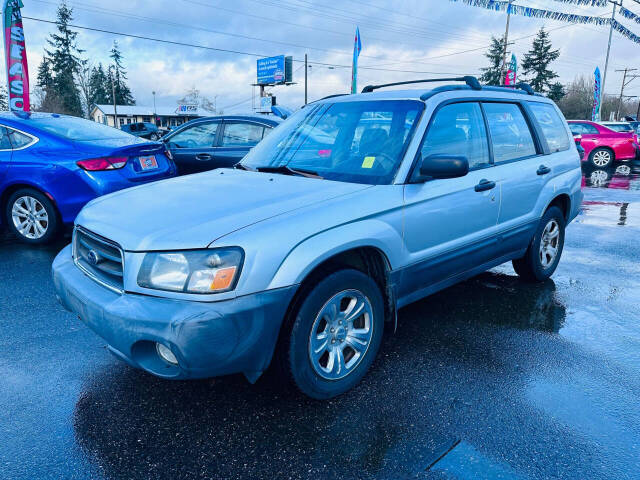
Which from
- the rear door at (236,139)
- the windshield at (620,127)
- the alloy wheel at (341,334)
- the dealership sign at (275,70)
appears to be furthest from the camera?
the dealership sign at (275,70)

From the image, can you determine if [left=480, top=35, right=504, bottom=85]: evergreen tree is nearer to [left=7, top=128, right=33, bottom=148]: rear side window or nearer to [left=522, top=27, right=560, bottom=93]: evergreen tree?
[left=522, top=27, right=560, bottom=93]: evergreen tree

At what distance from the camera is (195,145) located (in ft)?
25.7

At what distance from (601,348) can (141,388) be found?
10.2 ft

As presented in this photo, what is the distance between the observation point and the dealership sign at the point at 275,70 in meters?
55.7

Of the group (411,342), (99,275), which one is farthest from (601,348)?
(99,275)

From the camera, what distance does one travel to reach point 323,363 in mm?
2693

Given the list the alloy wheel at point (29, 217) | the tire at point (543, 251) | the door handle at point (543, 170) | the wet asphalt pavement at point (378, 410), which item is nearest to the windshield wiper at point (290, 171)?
the wet asphalt pavement at point (378, 410)

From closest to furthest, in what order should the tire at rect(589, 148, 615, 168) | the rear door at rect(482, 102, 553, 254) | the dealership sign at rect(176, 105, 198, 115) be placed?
the rear door at rect(482, 102, 553, 254), the tire at rect(589, 148, 615, 168), the dealership sign at rect(176, 105, 198, 115)

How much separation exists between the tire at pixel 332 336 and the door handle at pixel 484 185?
47.4 inches

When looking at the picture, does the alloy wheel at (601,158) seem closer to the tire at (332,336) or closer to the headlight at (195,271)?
the tire at (332,336)

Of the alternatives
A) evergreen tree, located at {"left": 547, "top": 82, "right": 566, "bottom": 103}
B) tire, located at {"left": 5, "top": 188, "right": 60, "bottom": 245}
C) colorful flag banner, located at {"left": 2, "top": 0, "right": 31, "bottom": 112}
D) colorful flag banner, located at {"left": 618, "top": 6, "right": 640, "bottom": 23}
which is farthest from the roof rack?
evergreen tree, located at {"left": 547, "top": 82, "right": 566, "bottom": 103}

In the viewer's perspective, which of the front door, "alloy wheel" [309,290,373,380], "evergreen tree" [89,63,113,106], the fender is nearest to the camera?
the fender

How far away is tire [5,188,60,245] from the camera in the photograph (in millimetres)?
5691

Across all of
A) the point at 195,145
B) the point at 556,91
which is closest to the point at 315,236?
the point at 195,145
